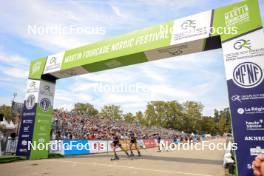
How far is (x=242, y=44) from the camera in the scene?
705cm

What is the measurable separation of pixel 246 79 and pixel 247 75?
0.42 ft

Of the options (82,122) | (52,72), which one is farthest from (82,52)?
(82,122)

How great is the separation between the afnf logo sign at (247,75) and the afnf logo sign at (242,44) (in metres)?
0.54

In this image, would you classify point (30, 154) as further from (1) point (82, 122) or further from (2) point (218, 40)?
(1) point (82, 122)

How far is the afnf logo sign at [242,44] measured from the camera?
6.92m

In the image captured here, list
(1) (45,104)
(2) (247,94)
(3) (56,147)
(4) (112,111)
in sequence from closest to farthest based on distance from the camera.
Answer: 1. (2) (247,94)
2. (1) (45,104)
3. (3) (56,147)
4. (4) (112,111)

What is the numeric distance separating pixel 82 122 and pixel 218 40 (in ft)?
66.7

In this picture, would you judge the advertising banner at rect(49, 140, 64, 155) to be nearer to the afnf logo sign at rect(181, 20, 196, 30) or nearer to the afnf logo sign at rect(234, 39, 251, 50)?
the afnf logo sign at rect(181, 20, 196, 30)

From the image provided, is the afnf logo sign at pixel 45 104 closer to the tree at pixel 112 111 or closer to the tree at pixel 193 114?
the tree at pixel 112 111

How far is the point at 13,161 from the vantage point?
36.7 ft

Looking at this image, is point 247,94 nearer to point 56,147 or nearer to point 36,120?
point 36,120

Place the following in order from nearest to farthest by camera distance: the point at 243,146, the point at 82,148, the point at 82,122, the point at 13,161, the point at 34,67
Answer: the point at 243,146 → the point at 13,161 → the point at 34,67 → the point at 82,148 → the point at 82,122

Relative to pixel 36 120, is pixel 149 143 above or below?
below

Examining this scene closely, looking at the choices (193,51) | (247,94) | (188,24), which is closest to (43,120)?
(193,51)
